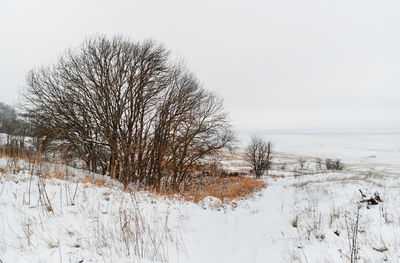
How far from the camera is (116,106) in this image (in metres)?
11.7

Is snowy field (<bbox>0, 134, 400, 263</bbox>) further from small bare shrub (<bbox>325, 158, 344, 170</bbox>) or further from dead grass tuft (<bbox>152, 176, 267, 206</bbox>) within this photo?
small bare shrub (<bbox>325, 158, 344, 170</bbox>)

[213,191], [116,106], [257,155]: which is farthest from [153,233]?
[257,155]

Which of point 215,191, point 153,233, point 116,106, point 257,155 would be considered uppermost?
point 116,106

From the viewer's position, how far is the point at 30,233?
7.48 feet

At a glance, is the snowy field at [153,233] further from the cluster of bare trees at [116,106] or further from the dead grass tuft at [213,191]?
the cluster of bare trees at [116,106]

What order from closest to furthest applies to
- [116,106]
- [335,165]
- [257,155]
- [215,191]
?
[215,191]
[116,106]
[257,155]
[335,165]

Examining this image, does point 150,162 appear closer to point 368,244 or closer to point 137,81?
point 137,81

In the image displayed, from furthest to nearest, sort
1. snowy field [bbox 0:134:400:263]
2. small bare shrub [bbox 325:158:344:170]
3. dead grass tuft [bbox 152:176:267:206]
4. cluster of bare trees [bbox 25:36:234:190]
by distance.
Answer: small bare shrub [bbox 325:158:344:170]
cluster of bare trees [bbox 25:36:234:190]
dead grass tuft [bbox 152:176:267:206]
snowy field [bbox 0:134:400:263]

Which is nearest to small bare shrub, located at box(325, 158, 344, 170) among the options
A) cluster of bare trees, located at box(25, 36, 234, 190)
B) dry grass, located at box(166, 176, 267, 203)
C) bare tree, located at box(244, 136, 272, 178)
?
bare tree, located at box(244, 136, 272, 178)

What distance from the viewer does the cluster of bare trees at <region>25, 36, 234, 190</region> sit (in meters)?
10.8

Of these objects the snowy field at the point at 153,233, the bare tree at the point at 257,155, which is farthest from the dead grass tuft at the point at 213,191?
the bare tree at the point at 257,155

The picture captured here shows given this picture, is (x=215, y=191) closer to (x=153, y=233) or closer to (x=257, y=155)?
(x=153, y=233)

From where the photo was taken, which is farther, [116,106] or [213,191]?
[116,106]

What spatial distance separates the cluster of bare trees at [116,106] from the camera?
35.4 ft
